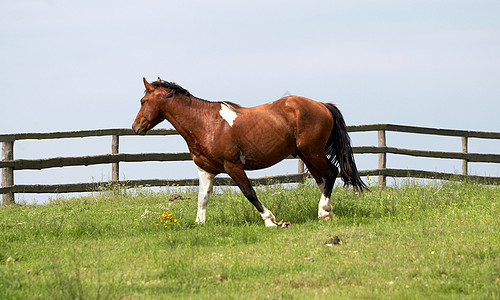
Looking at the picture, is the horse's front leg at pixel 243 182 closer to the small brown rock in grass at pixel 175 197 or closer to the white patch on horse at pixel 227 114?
the white patch on horse at pixel 227 114

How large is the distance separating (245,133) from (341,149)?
5.80 feet

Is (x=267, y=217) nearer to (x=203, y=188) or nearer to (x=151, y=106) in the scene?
(x=203, y=188)

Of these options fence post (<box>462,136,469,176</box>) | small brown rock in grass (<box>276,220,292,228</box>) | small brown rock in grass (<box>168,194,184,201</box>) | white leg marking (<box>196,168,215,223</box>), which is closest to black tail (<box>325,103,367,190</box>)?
small brown rock in grass (<box>276,220,292,228</box>)

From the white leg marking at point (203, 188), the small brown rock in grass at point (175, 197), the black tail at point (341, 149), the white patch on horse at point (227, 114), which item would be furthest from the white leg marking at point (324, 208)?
the small brown rock in grass at point (175, 197)

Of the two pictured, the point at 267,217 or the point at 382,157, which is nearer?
the point at 267,217

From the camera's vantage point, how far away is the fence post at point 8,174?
15.0m

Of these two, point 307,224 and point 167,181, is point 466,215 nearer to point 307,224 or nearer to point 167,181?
point 307,224

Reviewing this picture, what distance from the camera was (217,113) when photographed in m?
9.21

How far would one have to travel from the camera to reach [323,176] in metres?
9.52

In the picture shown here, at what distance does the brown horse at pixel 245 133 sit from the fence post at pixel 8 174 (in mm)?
7062

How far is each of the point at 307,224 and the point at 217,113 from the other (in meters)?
2.30

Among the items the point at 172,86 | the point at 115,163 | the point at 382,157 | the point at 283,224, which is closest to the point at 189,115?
the point at 172,86

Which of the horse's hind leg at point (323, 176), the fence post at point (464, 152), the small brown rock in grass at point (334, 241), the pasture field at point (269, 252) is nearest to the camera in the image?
the pasture field at point (269, 252)

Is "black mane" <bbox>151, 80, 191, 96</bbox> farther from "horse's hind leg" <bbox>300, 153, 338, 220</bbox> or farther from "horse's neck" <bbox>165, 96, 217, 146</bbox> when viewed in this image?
"horse's hind leg" <bbox>300, 153, 338, 220</bbox>
